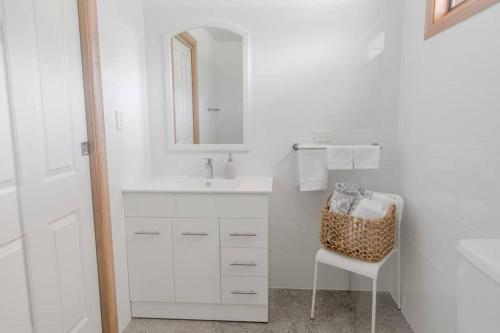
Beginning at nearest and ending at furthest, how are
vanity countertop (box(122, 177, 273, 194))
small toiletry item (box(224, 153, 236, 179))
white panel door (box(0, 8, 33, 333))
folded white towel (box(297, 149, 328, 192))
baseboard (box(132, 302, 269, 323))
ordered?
white panel door (box(0, 8, 33, 333)) < vanity countertop (box(122, 177, 273, 194)) < baseboard (box(132, 302, 269, 323)) < folded white towel (box(297, 149, 328, 192)) < small toiletry item (box(224, 153, 236, 179))

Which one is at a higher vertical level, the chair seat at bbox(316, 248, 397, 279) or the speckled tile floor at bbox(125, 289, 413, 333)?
the chair seat at bbox(316, 248, 397, 279)

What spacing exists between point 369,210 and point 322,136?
0.64m

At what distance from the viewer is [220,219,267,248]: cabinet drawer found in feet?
6.32

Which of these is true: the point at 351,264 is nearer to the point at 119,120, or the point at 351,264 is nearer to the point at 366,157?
the point at 366,157

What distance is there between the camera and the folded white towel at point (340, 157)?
6.86 feet

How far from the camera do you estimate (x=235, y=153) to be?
91.9 inches

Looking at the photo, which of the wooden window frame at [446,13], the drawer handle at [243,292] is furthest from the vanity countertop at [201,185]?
the wooden window frame at [446,13]

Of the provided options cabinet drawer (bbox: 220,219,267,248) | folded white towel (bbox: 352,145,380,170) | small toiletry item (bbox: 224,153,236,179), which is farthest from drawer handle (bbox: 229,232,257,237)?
folded white towel (bbox: 352,145,380,170)

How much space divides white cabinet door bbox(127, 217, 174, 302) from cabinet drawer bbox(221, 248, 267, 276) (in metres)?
0.34

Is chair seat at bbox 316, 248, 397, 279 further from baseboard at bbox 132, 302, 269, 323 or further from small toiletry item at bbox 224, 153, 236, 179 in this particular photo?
small toiletry item at bbox 224, 153, 236, 179

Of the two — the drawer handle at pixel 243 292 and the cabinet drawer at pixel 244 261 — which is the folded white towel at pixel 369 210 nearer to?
the cabinet drawer at pixel 244 261

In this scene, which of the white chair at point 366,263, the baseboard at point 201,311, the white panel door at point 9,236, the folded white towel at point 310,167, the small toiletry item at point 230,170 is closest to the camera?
the white panel door at point 9,236

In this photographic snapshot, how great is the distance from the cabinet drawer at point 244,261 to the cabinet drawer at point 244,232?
0.04 meters

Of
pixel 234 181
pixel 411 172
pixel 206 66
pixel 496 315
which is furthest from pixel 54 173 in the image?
pixel 411 172
